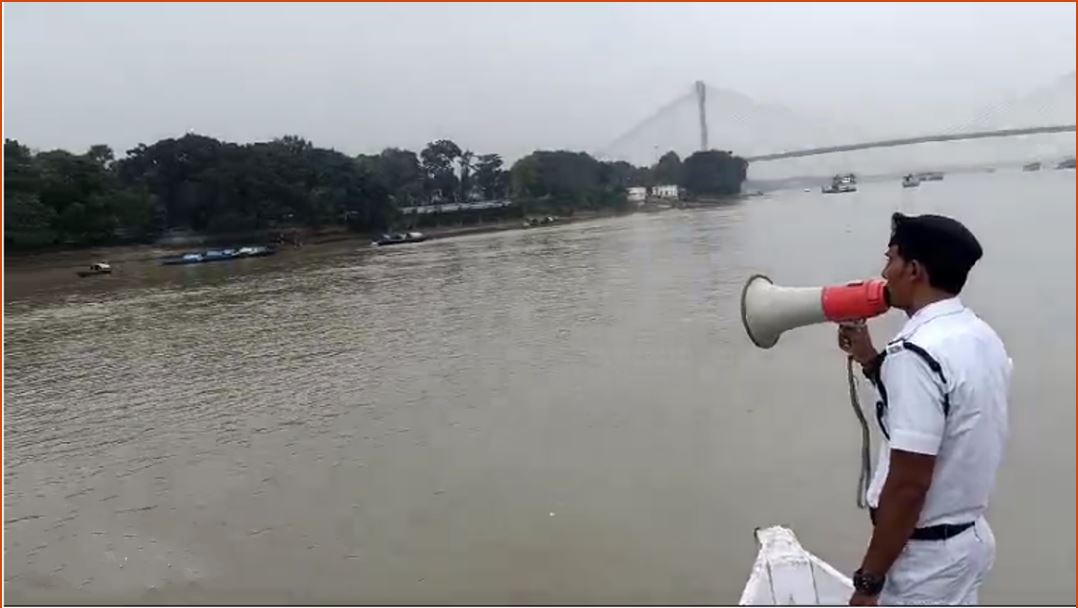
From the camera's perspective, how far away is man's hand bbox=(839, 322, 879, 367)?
5.31 ft

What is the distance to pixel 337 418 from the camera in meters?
7.02

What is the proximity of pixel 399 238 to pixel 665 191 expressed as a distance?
26.9 m

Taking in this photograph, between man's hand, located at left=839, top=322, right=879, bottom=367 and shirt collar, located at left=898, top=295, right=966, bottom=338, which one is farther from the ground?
shirt collar, located at left=898, top=295, right=966, bottom=338

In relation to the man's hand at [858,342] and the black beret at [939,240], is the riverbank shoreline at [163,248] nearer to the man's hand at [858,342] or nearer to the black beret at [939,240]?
the man's hand at [858,342]

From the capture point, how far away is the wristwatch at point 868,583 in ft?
4.98

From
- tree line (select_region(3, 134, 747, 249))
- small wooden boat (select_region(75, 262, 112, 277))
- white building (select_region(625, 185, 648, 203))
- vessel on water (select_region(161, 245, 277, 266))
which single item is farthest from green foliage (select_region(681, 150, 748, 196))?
small wooden boat (select_region(75, 262, 112, 277))

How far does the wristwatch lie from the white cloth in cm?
2

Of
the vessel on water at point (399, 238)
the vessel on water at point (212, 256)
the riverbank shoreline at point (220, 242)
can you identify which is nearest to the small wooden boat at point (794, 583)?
the riverbank shoreline at point (220, 242)

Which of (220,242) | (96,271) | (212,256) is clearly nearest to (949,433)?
(96,271)

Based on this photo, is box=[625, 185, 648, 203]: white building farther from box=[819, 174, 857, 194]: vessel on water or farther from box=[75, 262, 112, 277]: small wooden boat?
box=[75, 262, 112, 277]: small wooden boat

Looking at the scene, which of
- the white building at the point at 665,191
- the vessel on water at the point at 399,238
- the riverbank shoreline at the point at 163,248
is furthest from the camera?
the white building at the point at 665,191

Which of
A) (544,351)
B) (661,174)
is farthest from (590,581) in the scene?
(661,174)

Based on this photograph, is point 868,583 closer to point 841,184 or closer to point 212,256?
point 212,256

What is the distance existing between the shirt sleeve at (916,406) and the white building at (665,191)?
59.2 m
